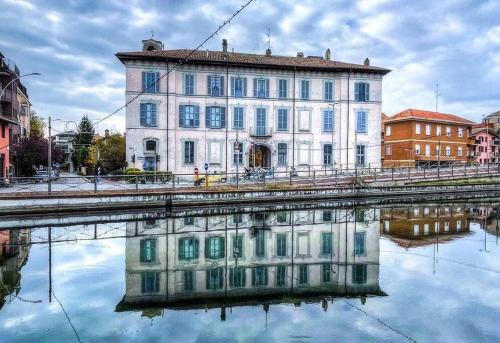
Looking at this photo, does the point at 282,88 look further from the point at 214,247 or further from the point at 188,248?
the point at 188,248

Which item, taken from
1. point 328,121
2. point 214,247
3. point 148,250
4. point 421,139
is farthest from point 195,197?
point 421,139

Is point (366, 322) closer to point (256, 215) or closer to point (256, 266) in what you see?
point (256, 266)

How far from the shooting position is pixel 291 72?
40.0 metres

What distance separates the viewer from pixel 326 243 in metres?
12.6

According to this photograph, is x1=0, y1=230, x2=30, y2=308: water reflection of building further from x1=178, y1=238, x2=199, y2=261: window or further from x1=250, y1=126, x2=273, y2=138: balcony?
x1=250, y1=126, x2=273, y2=138: balcony

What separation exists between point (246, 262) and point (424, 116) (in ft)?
182

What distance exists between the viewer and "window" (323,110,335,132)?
41.0 meters

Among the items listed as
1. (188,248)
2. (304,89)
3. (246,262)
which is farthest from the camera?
(304,89)

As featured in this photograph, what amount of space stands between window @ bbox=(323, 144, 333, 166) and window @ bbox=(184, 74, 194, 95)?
14933 mm

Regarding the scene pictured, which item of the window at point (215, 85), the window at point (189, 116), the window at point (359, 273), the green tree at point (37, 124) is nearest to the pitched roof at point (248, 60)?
the window at point (215, 85)

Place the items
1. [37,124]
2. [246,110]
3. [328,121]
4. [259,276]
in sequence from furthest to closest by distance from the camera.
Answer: [37,124], [328,121], [246,110], [259,276]

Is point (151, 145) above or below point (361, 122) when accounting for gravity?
below

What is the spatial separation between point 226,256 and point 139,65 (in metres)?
30.0

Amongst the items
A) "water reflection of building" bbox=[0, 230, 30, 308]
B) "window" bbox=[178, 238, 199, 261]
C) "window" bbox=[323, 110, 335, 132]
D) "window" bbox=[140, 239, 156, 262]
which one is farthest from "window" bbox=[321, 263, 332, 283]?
"window" bbox=[323, 110, 335, 132]
